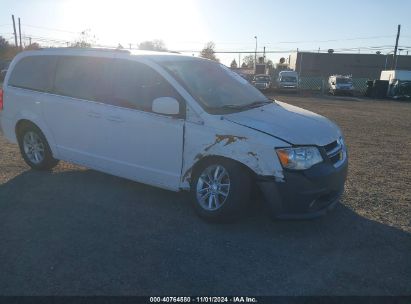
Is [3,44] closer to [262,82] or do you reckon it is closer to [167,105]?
[262,82]

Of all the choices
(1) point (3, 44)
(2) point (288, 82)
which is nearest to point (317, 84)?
(2) point (288, 82)

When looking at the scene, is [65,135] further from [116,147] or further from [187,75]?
[187,75]

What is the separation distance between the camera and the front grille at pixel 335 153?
14.5 ft

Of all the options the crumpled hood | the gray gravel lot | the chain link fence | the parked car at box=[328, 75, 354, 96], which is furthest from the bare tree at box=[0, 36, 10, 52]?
the crumpled hood

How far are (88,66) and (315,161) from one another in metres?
3.21

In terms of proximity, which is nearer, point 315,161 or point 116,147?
point 315,161

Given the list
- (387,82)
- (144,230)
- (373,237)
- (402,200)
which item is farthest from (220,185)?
(387,82)

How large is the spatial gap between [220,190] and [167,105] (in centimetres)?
109

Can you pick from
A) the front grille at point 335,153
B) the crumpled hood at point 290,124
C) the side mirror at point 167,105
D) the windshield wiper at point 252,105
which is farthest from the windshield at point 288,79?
the side mirror at point 167,105

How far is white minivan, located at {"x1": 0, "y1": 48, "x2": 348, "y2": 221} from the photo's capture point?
4.14 meters

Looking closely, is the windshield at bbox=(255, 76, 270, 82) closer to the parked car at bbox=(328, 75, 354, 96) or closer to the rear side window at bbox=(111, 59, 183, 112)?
the parked car at bbox=(328, 75, 354, 96)

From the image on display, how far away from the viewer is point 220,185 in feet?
14.6

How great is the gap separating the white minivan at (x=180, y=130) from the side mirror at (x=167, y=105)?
0.01m

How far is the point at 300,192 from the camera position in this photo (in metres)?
4.05
